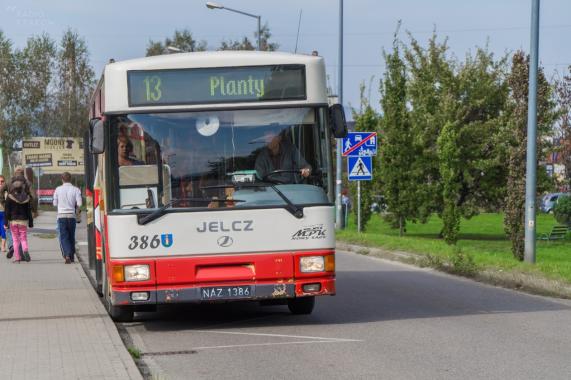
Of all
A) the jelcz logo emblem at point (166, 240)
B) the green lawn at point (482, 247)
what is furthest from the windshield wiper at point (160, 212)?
the green lawn at point (482, 247)

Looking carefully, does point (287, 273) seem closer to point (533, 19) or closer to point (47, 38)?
point (533, 19)

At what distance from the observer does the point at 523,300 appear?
1477 cm

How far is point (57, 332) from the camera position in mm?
11016

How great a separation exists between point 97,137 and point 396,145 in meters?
25.4

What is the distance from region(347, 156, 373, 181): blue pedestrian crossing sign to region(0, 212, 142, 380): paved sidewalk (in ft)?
35.1

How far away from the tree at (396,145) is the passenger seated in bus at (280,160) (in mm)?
24199

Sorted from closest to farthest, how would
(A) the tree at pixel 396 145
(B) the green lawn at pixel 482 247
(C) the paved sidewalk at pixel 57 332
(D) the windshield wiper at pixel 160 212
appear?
(C) the paved sidewalk at pixel 57 332, (D) the windshield wiper at pixel 160 212, (B) the green lawn at pixel 482 247, (A) the tree at pixel 396 145

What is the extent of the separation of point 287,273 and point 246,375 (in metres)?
2.79

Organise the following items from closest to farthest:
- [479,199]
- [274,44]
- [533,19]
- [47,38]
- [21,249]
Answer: [533,19] < [21,249] < [479,199] < [47,38] < [274,44]

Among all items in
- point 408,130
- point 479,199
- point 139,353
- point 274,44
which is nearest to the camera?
point 139,353

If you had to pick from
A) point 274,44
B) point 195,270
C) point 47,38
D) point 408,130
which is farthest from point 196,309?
point 274,44

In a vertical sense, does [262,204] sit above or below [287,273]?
above

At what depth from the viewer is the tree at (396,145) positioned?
3572cm

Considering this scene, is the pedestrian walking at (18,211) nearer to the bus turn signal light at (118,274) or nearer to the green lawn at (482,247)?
the green lawn at (482,247)
